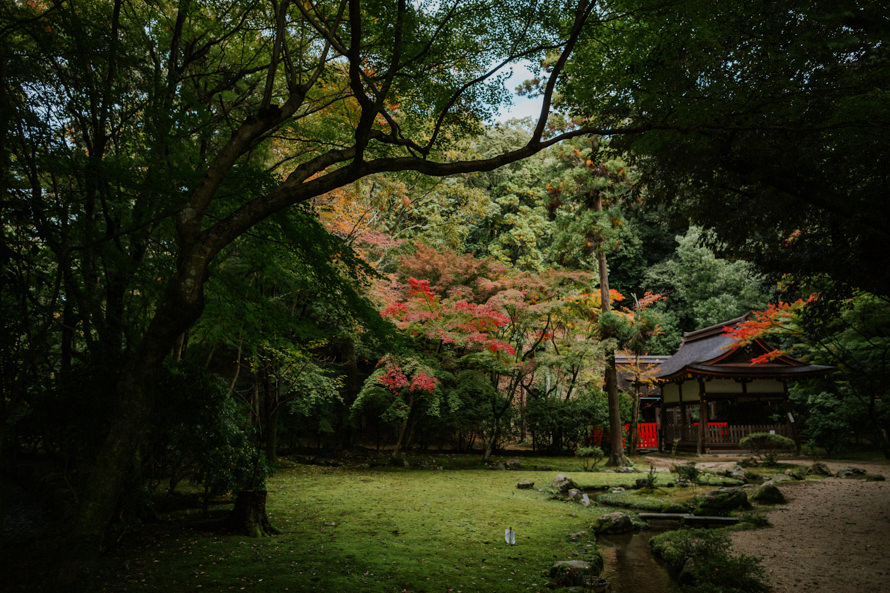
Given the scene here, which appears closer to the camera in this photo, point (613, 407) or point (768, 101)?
point (768, 101)

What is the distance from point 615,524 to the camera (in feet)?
21.3

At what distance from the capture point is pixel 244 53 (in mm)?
6254

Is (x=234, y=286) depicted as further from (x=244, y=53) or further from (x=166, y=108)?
(x=244, y=53)

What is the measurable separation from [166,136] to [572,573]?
570 centimetres

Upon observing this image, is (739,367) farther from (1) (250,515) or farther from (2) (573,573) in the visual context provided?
A: (1) (250,515)

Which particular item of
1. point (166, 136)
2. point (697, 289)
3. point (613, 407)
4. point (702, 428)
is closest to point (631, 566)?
point (166, 136)

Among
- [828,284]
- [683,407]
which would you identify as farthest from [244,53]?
[683,407]

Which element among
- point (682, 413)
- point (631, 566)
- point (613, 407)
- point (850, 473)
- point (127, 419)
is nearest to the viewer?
point (127, 419)

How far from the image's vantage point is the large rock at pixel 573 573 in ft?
13.5

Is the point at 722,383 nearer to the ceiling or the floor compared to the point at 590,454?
nearer to the ceiling

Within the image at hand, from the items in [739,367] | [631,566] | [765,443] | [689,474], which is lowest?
[631,566]

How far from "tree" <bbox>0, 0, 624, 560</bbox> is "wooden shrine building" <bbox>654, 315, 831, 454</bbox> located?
46.4ft

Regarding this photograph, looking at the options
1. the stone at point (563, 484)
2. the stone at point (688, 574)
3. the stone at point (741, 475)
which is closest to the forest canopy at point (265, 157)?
the stone at point (688, 574)

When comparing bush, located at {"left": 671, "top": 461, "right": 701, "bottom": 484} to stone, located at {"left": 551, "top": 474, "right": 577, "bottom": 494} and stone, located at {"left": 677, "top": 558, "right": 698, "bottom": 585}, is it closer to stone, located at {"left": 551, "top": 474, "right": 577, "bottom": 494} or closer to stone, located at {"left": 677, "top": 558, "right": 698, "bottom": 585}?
stone, located at {"left": 551, "top": 474, "right": 577, "bottom": 494}
